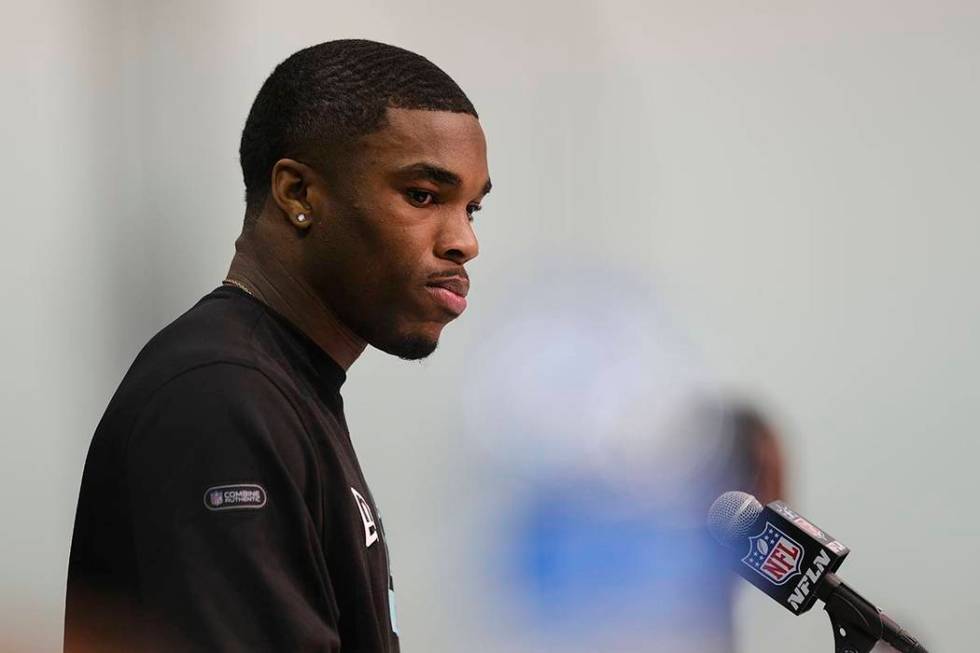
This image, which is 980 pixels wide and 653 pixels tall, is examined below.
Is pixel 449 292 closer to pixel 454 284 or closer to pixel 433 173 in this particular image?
pixel 454 284

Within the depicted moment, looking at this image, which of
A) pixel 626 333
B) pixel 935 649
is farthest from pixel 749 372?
pixel 935 649

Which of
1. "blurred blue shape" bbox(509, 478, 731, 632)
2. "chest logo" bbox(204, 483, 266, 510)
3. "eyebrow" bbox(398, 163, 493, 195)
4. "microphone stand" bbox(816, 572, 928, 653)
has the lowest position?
"blurred blue shape" bbox(509, 478, 731, 632)

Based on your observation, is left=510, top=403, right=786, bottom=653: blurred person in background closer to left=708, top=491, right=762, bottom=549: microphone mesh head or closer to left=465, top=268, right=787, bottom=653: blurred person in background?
left=465, top=268, right=787, bottom=653: blurred person in background

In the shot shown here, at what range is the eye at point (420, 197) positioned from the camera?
115 centimetres

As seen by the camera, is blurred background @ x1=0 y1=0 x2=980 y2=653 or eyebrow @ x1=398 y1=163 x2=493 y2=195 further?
blurred background @ x1=0 y1=0 x2=980 y2=653

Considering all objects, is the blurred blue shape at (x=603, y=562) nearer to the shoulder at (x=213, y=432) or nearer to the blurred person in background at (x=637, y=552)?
the blurred person in background at (x=637, y=552)

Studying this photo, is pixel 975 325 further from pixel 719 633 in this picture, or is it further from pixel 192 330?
pixel 192 330

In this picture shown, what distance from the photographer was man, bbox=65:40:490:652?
2.84ft

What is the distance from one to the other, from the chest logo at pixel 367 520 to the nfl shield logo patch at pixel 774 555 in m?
0.47

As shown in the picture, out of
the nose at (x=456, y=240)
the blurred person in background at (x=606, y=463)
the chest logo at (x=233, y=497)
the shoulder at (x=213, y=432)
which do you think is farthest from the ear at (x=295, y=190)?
the blurred person in background at (x=606, y=463)

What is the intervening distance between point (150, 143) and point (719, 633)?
1.64 metres

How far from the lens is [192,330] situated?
1.00 metres

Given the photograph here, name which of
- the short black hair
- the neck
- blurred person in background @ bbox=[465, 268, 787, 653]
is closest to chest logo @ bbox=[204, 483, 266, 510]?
the neck

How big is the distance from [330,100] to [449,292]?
0.76 ft
